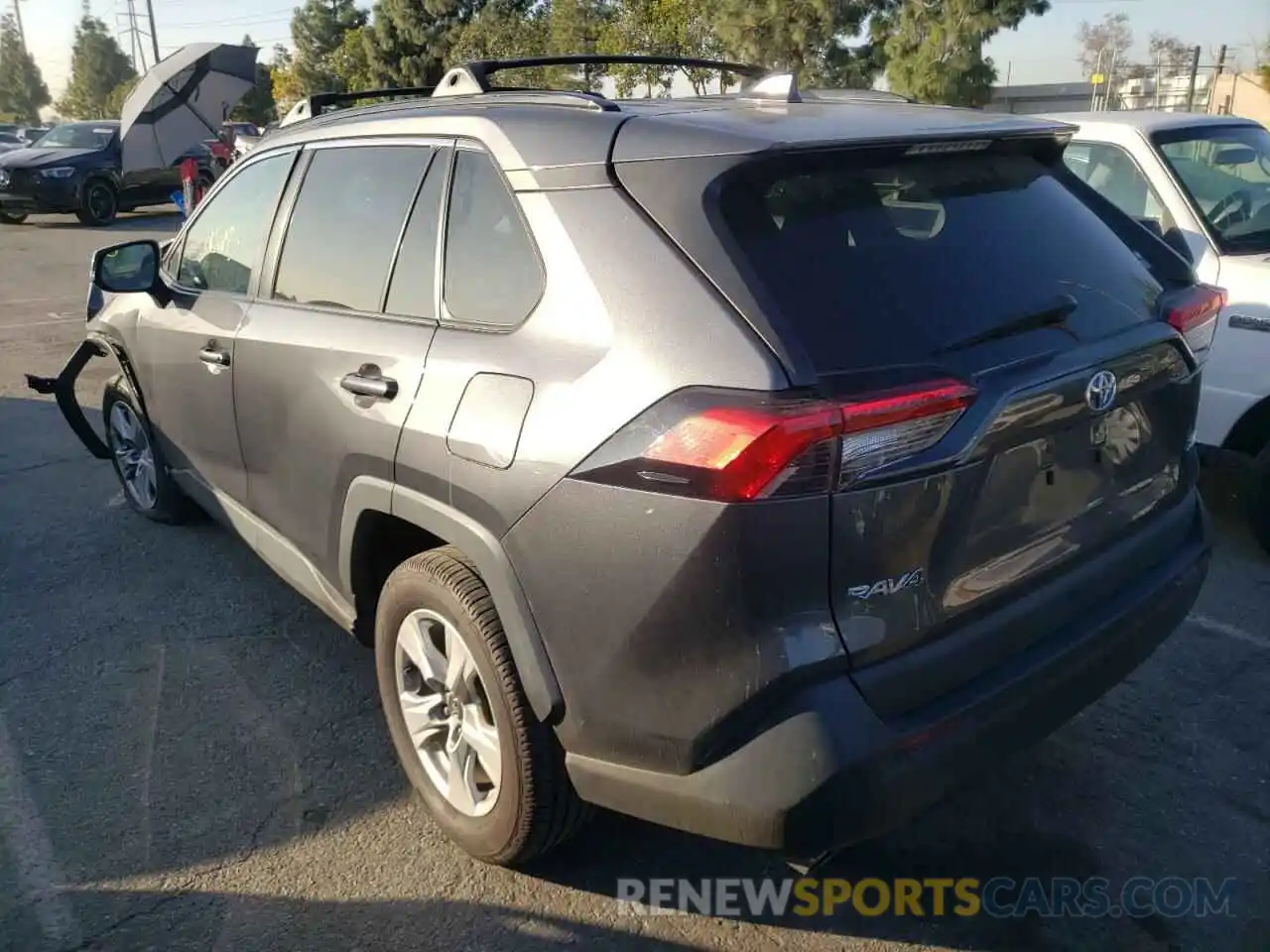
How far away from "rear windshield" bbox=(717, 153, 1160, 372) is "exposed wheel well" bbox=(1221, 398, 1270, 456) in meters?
2.07

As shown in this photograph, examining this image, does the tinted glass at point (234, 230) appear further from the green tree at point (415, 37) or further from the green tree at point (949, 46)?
the green tree at point (415, 37)

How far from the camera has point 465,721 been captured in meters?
2.71

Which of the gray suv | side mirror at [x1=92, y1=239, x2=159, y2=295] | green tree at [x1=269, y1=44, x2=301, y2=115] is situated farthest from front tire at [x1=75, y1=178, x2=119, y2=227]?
green tree at [x1=269, y1=44, x2=301, y2=115]

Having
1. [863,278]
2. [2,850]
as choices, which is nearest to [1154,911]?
[863,278]

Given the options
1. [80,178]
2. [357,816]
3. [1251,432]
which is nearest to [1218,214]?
[1251,432]

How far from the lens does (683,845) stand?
285cm

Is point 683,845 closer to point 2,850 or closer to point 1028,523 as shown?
point 1028,523

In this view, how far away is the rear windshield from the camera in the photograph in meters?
2.12

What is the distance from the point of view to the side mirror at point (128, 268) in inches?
163

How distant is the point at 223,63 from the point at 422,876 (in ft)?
66.3

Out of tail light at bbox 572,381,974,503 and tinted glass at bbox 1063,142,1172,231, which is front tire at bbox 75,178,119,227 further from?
tail light at bbox 572,381,974,503

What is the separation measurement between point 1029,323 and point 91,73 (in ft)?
345

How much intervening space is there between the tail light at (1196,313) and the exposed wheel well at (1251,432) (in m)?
1.58

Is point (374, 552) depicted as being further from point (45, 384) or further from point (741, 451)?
point (45, 384)
